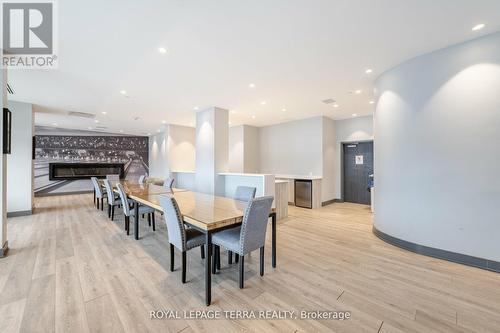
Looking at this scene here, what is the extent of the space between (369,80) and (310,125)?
298cm

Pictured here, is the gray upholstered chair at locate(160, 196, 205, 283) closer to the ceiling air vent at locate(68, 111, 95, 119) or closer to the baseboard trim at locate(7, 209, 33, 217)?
the baseboard trim at locate(7, 209, 33, 217)

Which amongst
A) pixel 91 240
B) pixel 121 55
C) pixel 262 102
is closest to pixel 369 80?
pixel 262 102

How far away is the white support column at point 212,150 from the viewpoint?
5.57 meters

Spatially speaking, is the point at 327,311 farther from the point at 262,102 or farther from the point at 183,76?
the point at 262,102

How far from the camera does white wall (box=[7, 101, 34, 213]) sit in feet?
16.9

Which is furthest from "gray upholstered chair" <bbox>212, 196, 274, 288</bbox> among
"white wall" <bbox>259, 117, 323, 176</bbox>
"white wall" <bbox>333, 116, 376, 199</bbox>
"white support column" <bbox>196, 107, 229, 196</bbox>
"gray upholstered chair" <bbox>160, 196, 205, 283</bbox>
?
"white wall" <bbox>333, 116, 376, 199</bbox>

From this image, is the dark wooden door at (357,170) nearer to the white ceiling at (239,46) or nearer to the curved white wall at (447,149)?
the white ceiling at (239,46)

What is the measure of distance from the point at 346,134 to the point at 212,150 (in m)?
4.43

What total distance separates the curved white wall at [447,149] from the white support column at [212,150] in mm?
3792

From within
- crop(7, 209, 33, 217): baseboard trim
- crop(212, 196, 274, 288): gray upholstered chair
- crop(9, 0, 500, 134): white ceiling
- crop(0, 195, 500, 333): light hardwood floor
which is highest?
crop(9, 0, 500, 134): white ceiling

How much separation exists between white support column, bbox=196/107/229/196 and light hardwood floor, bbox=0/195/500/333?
7.56 feet

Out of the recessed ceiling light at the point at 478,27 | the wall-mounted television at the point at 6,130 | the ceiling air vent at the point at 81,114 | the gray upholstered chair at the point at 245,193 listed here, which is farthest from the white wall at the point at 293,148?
the wall-mounted television at the point at 6,130

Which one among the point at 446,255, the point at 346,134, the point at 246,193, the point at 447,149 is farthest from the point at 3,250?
the point at 346,134

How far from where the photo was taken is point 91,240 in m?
3.57
